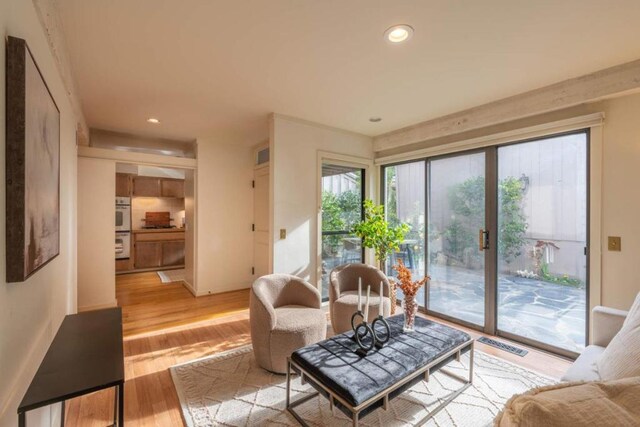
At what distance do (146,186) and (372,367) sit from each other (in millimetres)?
6686

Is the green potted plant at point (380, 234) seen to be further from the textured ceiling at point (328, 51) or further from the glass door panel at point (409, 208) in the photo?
the textured ceiling at point (328, 51)

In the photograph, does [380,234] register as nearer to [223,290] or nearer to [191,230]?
[223,290]

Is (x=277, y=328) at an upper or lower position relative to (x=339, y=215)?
lower

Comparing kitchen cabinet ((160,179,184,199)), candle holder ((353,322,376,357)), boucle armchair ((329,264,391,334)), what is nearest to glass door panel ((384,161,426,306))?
boucle armchair ((329,264,391,334))

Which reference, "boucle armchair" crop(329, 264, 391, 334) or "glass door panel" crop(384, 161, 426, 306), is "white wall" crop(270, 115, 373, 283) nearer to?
"boucle armchair" crop(329, 264, 391, 334)

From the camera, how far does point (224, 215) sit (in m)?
4.84

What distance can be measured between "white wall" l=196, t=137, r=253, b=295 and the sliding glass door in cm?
279

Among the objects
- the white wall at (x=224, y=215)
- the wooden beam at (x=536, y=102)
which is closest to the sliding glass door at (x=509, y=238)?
the wooden beam at (x=536, y=102)

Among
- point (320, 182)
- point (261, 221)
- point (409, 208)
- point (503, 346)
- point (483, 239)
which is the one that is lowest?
point (503, 346)

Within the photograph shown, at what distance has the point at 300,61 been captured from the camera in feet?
7.39

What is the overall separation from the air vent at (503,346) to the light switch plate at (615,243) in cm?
121

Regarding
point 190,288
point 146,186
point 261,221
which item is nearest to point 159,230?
point 146,186

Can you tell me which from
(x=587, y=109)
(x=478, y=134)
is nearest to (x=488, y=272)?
(x=478, y=134)

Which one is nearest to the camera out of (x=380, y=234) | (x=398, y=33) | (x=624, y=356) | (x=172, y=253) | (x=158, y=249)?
(x=624, y=356)
